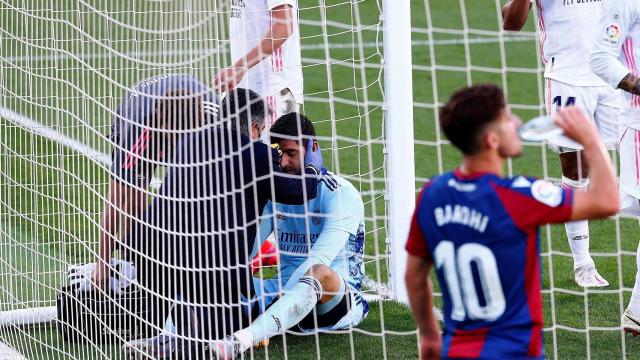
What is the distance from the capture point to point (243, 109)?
4.32 m

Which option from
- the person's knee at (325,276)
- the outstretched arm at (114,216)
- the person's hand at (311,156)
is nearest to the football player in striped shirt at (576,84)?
the person's hand at (311,156)

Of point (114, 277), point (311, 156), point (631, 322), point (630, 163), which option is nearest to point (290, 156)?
point (311, 156)

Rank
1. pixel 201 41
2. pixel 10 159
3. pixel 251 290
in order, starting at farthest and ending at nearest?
pixel 10 159
pixel 251 290
pixel 201 41

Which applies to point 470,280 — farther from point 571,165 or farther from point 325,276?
point 571,165

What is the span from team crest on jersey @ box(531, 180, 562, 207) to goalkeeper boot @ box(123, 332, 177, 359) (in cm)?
189

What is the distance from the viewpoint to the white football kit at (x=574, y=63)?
19.5 ft

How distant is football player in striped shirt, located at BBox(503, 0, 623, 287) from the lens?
5.94 meters

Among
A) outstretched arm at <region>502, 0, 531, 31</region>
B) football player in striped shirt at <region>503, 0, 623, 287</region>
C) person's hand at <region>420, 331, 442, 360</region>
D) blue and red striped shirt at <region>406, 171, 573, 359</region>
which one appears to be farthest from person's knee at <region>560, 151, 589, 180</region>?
blue and red striped shirt at <region>406, 171, 573, 359</region>

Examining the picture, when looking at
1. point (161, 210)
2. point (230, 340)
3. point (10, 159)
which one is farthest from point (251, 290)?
point (10, 159)

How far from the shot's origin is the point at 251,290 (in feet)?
16.0

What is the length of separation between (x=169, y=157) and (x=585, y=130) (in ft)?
6.32

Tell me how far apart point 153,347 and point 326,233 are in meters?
1.01

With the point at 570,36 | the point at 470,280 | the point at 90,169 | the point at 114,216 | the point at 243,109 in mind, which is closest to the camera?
the point at 470,280

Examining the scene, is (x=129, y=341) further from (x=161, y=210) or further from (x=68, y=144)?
(x=68, y=144)
